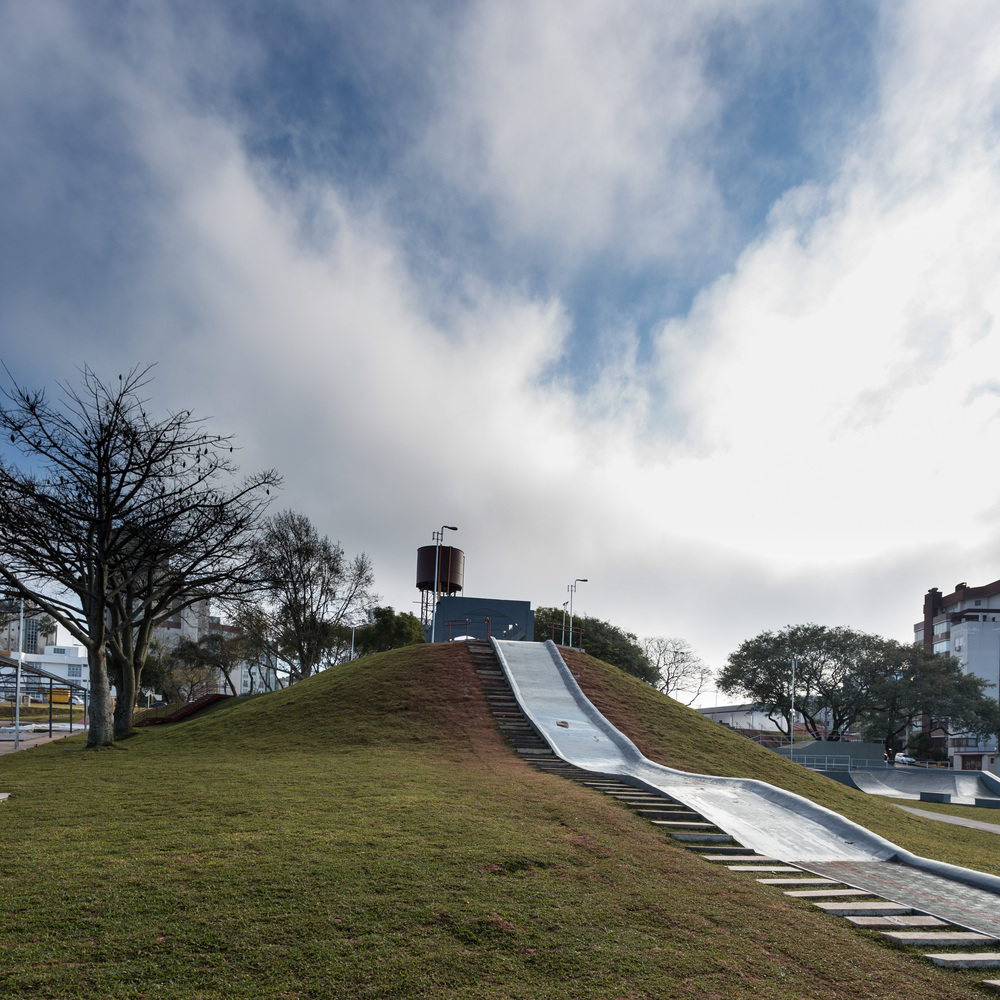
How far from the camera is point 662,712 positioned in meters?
25.5

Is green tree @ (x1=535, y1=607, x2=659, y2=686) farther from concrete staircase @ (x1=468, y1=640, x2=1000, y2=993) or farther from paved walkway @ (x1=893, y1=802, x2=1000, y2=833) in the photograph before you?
concrete staircase @ (x1=468, y1=640, x2=1000, y2=993)

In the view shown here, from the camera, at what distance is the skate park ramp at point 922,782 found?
125 ft

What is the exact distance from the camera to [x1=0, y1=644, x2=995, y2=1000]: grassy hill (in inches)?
211

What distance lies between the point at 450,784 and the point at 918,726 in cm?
7985

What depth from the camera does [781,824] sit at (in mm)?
12891

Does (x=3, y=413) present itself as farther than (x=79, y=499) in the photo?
No

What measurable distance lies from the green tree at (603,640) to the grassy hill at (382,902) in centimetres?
4508

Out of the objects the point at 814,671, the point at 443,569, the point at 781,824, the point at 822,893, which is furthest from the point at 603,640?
the point at 822,893

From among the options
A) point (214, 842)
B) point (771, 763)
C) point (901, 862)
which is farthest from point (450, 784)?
point (771, 763)

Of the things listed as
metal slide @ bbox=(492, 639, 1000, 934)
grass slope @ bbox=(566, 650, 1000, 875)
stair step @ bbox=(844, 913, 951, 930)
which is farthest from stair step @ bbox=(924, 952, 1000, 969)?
grass slope @ bbox=(566, 650, 1000, 875)

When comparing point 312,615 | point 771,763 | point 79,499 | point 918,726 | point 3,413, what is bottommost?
point 918,726

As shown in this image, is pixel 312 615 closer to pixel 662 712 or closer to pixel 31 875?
pixel 662 712

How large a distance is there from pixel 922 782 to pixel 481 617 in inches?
1052

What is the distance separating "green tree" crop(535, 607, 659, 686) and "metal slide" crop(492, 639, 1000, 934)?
114ft
